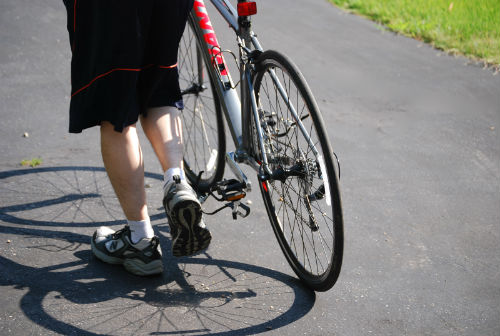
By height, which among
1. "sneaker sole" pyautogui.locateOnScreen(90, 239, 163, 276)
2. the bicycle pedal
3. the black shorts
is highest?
the black shorts

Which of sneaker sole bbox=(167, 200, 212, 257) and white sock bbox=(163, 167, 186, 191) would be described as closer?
sneaker sole bbox=(167, 200, 212, 257)

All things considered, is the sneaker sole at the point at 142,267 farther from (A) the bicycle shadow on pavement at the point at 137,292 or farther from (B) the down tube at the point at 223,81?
(B) the down tube at the point at 223,81

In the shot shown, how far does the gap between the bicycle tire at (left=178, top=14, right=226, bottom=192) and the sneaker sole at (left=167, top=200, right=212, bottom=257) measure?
666mm

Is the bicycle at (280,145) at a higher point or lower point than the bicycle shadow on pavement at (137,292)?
higher

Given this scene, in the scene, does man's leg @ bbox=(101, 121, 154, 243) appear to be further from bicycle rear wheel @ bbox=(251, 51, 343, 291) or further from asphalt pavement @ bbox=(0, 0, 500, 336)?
bicycle rear wheel @ bbox=(251, 51, 343, 291)

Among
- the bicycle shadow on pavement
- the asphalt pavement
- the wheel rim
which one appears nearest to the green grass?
the asphalt pavement

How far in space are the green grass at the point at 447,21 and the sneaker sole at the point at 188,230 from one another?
4.41 meters

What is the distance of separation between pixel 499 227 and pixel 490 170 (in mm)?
754

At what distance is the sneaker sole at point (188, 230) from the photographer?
2.56m

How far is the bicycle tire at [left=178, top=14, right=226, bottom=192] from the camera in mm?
3432

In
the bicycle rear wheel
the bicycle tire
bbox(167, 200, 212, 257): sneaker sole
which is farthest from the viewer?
the bicycle tire

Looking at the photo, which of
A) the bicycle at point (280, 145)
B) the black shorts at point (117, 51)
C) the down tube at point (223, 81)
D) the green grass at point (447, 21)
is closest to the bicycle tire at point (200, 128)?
the down tube at point (223, 81)

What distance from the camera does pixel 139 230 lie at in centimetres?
280

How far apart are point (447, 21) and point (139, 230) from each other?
520 cm
